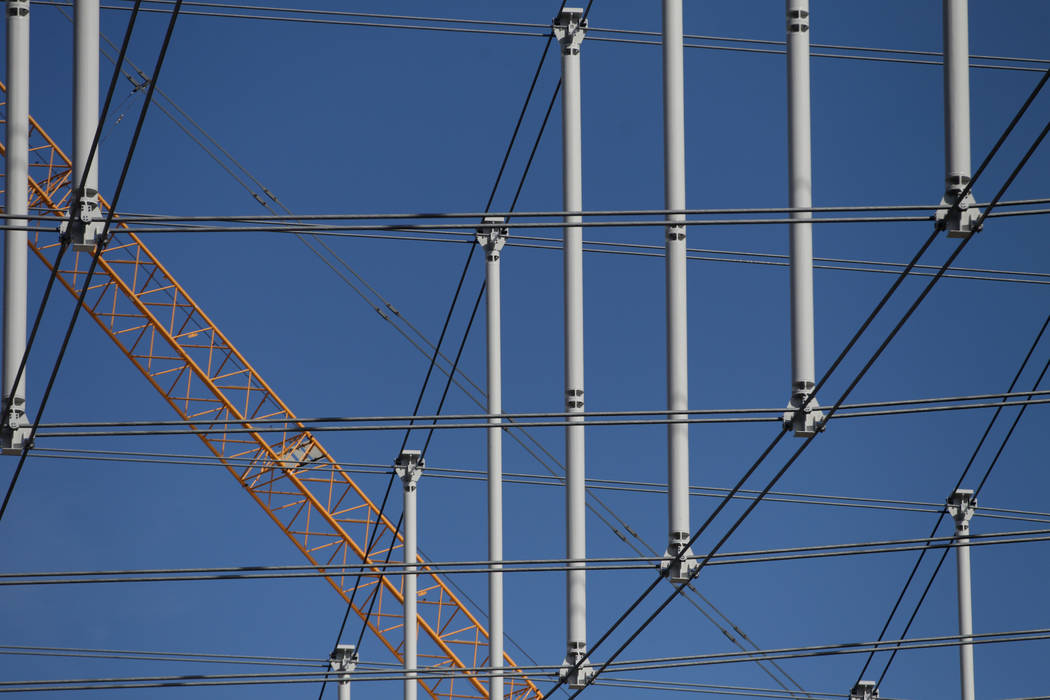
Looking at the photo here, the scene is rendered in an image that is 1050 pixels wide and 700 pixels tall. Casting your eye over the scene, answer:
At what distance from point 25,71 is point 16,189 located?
3.84 ft

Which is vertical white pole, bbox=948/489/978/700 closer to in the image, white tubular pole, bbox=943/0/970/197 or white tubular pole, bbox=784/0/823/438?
white tubular pole, bbox=784/0/823/438

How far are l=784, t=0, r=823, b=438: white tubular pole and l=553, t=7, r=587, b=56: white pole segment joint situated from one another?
3.97 m

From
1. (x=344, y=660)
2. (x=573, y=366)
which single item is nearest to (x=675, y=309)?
(x=573, y=366)

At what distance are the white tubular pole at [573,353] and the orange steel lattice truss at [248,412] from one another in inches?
805

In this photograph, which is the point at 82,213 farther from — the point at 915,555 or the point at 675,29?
the point at 915,555

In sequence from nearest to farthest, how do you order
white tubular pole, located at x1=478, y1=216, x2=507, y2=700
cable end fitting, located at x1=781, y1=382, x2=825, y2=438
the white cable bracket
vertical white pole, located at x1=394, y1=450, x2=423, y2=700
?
1. cable end fitting, located at x1=781, y1=382, x2=825, y2=438
2. white tubular pole, located at x1=478, y1=216, x2=507, y2=700
3. vertical white pole, located at x1=394, y1=450, x2=423, y2=700
4. the white cable bracket

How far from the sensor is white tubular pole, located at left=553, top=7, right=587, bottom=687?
19672 millimetres

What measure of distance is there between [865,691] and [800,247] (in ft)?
36.5

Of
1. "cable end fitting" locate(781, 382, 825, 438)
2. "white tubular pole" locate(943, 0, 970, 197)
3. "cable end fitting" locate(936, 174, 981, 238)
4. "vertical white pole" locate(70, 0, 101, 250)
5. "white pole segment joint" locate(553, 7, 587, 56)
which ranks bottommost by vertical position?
"cable end fitting" locate(781, 382, 825, 438)

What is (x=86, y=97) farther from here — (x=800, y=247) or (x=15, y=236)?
(x=800, y=247)

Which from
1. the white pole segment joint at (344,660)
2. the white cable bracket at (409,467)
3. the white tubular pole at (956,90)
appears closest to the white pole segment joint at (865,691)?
the white cable bracket at (409,467)

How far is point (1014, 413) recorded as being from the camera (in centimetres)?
4031

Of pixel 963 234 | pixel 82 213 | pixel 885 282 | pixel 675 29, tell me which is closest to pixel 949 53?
pixel 963 234

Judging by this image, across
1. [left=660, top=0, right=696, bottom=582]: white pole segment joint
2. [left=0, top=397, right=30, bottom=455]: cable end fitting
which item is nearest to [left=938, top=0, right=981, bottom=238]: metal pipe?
[left=660, top=0, right=696, bottom=582]: white pole segment joint
